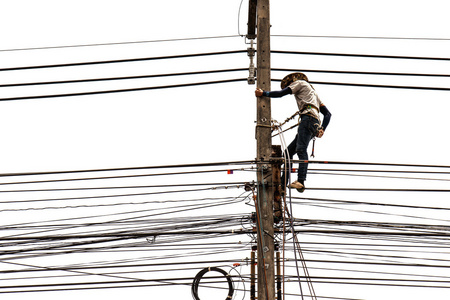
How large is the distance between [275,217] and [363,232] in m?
1.79

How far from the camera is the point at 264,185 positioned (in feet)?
24.8

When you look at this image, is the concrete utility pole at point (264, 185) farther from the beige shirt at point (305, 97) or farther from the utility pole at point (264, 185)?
the beige shirt at point (305, 97)

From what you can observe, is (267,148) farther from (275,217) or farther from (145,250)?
(145,250)

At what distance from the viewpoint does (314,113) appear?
793 centimetres

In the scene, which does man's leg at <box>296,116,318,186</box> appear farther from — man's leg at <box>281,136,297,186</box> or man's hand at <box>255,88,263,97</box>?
man's hand at <box>255,88,263,97</box>

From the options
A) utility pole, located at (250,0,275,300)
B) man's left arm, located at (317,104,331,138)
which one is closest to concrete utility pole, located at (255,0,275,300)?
utility pole, located at (250,0,275,300)

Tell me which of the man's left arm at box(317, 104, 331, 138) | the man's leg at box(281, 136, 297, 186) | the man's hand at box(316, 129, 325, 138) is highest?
the man's left arm at box(317, 104, 331, 138)

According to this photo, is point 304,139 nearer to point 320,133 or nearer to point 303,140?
point 303,140

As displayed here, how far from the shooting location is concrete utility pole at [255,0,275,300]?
292 inches

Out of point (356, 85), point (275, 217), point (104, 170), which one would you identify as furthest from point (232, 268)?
point (356, 85)

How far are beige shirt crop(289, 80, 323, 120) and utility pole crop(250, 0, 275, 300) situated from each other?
1.62 feet

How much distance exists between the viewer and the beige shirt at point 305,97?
7926 mm

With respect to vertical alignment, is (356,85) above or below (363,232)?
above

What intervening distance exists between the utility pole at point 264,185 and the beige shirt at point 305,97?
0.49 metres
